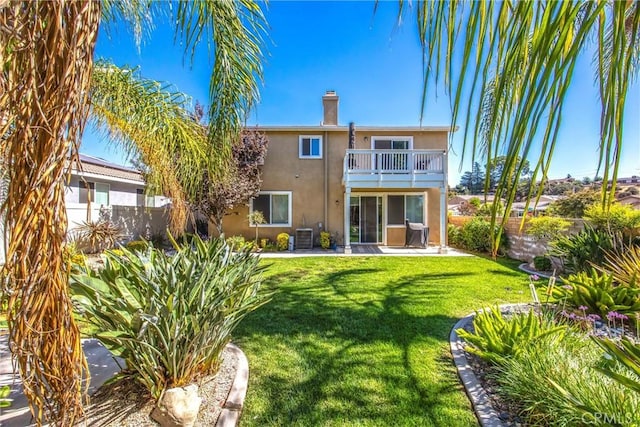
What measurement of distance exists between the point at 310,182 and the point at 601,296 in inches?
417

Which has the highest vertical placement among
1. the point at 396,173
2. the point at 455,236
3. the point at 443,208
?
the point at 396,173

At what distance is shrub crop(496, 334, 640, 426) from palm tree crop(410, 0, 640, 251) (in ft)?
Answer: 6.92

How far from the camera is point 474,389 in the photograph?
2.89 metres

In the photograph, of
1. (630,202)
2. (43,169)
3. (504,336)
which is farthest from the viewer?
(630,202)

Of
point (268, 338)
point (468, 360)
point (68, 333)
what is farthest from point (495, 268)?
point (68, 333)

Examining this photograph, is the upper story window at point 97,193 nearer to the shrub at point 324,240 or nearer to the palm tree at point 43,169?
the shrub at point 324,240

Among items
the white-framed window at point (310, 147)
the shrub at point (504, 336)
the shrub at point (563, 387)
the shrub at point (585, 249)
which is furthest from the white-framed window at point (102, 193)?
the shrub at point (585, 249)

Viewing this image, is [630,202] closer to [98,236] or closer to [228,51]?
[228,51]

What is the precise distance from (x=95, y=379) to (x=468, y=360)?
13.5 feet


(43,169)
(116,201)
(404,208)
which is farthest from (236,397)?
(116,201)

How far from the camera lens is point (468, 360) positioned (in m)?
3.43

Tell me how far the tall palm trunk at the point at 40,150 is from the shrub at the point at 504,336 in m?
3.61

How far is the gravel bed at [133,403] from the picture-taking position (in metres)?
2.32

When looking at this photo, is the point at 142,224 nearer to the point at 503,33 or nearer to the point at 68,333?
the point at 68,333
